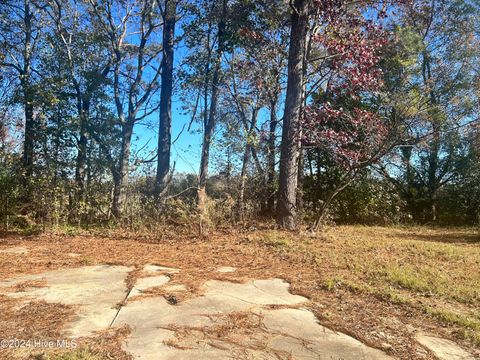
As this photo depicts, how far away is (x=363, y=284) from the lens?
161 inches

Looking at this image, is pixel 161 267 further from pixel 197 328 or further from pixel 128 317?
pixel 197 328

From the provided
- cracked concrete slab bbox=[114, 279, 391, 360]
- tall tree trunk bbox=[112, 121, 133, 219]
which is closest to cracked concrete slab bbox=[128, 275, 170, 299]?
cracked concrete slab bbox=[114, 279, 391, 360]

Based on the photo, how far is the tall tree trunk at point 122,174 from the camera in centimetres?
831

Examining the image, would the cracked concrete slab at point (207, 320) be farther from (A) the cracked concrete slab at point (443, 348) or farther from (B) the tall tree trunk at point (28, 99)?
(B) the tall tree trunk at point (28, 99)

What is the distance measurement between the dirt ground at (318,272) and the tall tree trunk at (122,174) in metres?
1.18

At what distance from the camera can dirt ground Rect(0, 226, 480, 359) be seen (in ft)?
9.30

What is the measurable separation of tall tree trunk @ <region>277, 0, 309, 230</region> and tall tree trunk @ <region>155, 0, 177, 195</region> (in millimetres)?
3324

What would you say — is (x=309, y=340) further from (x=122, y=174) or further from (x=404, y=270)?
(x=122, y=174)

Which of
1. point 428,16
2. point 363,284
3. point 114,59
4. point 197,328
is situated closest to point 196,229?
point 363,284

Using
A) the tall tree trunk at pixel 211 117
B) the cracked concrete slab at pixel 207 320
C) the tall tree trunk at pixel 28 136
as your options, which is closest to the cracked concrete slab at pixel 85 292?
the cracked concrete slab at pixel 207 320

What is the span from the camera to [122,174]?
344 inches

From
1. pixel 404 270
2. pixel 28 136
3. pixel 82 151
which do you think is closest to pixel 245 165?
pixel 82 151

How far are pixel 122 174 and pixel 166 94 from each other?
2441mm

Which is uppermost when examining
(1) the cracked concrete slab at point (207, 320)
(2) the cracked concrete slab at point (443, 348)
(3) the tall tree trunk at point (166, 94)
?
(3) the tall tree trunk at point (166, 94)
